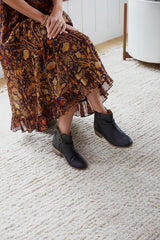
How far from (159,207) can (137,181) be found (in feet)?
0.51

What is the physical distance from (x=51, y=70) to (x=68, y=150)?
357 mm

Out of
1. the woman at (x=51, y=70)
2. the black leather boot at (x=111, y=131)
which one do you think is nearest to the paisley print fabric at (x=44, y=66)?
the woman at (x=51, y=70)

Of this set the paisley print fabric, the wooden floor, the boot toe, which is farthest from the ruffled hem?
the wooden floor

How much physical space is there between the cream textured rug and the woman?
0.26 feet

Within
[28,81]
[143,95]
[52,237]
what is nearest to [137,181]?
[52,237]

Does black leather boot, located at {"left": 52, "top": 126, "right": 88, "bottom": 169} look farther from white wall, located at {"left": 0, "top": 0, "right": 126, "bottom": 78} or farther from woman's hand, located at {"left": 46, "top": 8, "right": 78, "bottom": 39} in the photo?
white wall, located at {"left": 0, "top": 0, "right": 126, "bottom": 78}

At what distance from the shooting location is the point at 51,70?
1.33 m

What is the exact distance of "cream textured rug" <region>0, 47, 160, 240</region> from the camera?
112cm

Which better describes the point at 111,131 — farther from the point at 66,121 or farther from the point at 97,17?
the point at 97,17

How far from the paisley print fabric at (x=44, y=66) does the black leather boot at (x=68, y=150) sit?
0.30ft

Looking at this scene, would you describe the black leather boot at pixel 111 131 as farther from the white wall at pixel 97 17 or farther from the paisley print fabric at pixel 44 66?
the white wall at pixel 97 17

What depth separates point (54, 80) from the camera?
1.35 meters

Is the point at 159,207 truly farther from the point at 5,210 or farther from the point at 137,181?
the point at 5,210

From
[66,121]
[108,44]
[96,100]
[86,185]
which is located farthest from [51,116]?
[108,44]
